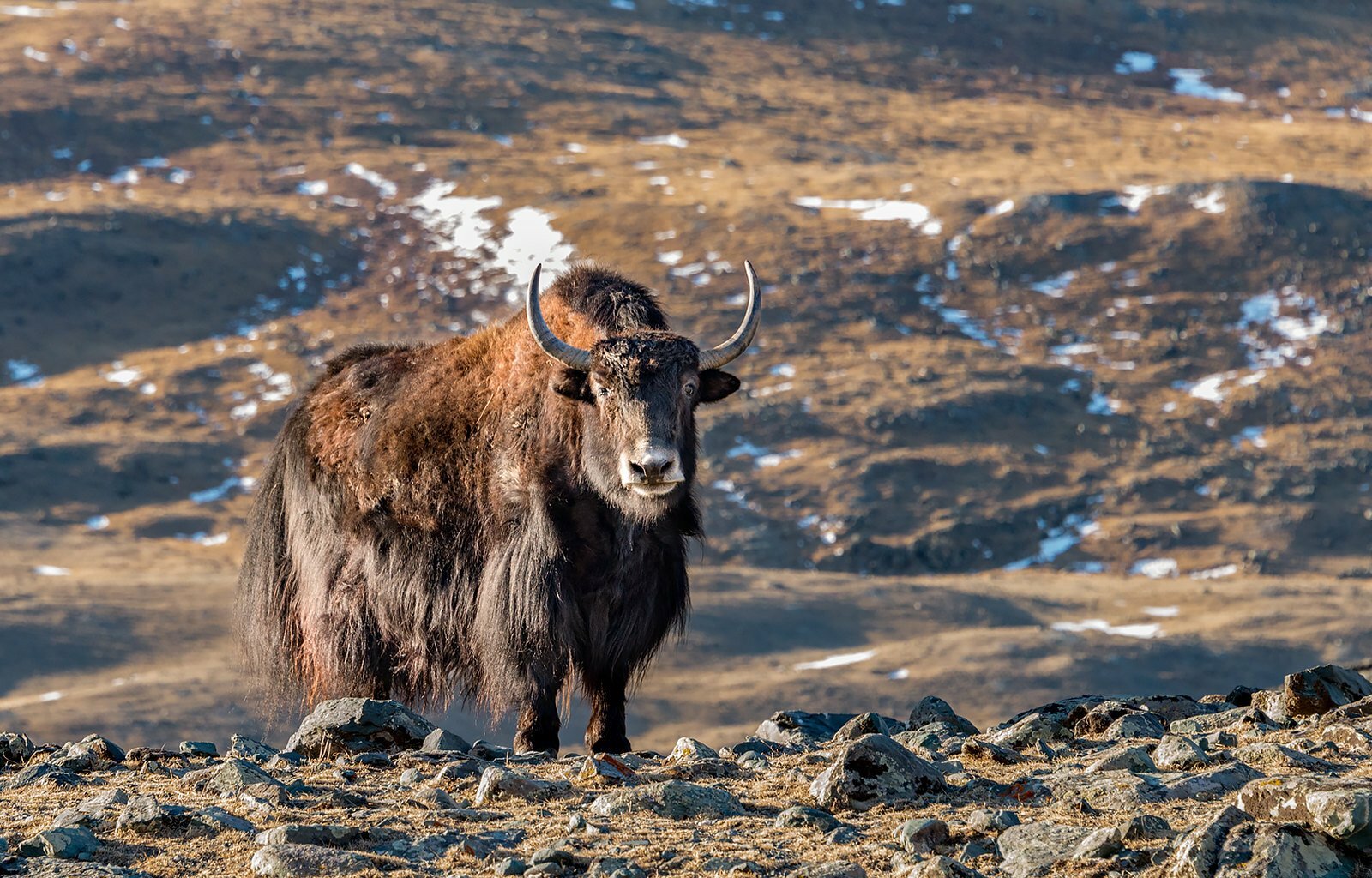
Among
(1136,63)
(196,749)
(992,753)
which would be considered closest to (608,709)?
(196,749)

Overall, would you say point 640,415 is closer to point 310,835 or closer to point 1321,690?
point 1321,690

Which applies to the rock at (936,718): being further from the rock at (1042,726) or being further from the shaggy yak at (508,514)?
the shaggy yak at (508,514)

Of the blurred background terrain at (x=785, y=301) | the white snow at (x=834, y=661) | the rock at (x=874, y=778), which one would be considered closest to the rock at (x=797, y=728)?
the rock at (x=874, y=778)

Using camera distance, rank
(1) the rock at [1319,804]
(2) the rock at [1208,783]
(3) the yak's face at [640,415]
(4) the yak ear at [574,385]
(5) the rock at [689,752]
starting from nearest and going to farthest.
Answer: (1) the rock at [1319,804], (2) the rock at [1208,783], (5) the rock at [689,752], (3) the yak's face at [640,415], (4) the yak ear at [574,385]

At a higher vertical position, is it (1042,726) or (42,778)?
(1042,726)

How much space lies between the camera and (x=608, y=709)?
10938mm

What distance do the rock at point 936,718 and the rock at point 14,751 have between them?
464 centimetres

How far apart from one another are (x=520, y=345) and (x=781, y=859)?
5.79 meters

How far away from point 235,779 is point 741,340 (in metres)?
4.83

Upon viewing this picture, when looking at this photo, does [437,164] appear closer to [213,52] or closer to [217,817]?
[213,52]

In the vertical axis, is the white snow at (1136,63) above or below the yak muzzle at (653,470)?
below

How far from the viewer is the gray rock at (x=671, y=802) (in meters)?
7.31

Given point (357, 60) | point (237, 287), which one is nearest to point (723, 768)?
point (237, 287)

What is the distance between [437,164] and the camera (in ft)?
446
